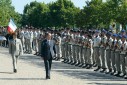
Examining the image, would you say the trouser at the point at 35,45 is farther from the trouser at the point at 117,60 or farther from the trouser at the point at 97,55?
the trouser at the point at 117,60

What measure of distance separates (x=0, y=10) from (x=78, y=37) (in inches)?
2101

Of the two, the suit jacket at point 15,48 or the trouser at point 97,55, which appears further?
the trouser at point 97,55

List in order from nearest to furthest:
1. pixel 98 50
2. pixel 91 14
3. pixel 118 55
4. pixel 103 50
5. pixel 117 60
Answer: pixel 118 55, pixel 117 60, pixel 103 50, pixel 98 50, pixel 91 14

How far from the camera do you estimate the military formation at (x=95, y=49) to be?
78.1 feet

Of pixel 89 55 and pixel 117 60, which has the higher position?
pixel 89 55

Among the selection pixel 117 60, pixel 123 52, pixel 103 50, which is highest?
pixel 103 50

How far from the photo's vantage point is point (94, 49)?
88.8ft

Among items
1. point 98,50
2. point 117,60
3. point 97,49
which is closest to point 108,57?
point 117,60

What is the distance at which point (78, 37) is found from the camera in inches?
1155

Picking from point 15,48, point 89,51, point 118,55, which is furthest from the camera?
point 89,51

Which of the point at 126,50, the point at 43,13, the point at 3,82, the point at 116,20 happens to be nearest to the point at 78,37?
the point at 126,50

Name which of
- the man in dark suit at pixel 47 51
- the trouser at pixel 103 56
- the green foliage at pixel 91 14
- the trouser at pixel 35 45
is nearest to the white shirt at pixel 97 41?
the trouser at pixel 103 56

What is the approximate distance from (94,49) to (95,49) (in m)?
0.18

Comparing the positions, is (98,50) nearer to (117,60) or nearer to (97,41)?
(97,41)
